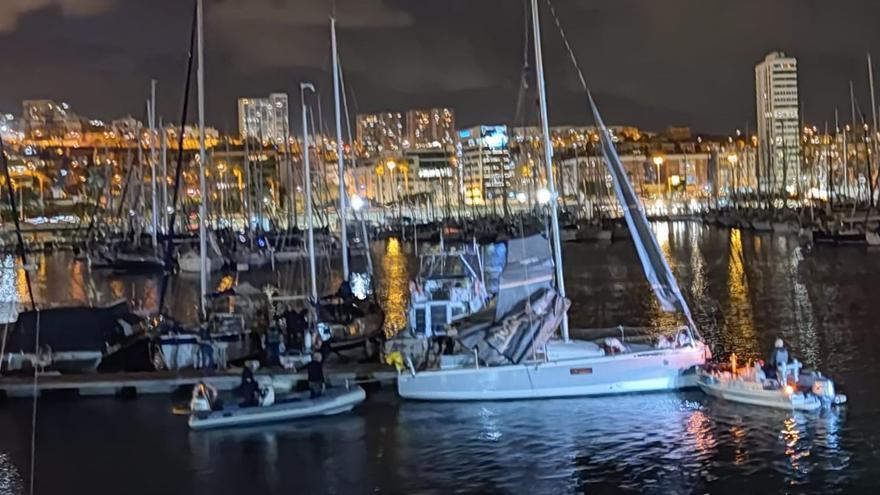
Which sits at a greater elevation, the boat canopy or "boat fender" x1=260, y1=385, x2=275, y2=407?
the boat canopy

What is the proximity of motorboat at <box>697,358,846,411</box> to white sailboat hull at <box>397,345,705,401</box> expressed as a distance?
2.25 ft

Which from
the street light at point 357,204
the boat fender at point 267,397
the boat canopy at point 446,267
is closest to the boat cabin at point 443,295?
the boat canopy at point 446,267

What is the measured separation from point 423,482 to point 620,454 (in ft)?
14.4

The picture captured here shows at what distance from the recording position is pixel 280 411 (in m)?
24.7

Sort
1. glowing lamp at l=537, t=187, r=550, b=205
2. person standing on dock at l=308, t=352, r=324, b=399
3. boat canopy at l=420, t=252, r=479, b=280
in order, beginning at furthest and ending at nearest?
boat canopy at l=420, t=252, r=479, b=280 < glowing lamp at l=537, t=187, r=550, b=205 < person standing on dock at l=308, t=352, r=324, b=399

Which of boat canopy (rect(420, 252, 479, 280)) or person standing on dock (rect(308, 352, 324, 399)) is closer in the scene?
person standing on dock (rect(308, 352, 324, 399))

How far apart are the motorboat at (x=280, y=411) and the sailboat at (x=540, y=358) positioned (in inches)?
71.1

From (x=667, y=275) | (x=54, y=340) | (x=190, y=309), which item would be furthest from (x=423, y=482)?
(x=190, y=309)

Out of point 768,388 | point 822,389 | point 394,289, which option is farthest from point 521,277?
point 394,289

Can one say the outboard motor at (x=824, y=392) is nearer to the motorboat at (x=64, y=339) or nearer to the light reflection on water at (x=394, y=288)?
the light reflection on water at (x=394, y=288)

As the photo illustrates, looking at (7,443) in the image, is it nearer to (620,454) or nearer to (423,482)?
(423,482)

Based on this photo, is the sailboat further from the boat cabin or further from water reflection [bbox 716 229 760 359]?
water reflection [bbox 716 229 760 359]

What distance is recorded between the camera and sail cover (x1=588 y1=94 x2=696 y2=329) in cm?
2656

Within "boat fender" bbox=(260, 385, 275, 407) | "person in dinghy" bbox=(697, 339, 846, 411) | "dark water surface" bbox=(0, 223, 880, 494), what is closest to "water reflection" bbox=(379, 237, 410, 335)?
"boat fender" bbox=(260, 385, 275, 407)
